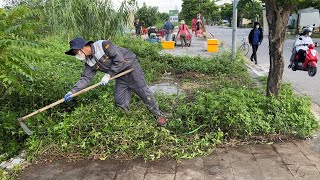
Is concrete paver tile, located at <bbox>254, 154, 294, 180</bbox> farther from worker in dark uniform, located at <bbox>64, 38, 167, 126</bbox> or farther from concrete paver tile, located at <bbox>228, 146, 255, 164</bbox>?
worker in dark uniform, located at <bbox>64, 38, 167, 126</bbox>

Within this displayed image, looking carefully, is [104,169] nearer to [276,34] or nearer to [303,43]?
[276,34]

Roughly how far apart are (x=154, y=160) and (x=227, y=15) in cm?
7501

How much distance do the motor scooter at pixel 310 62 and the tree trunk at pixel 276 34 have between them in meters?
2.07

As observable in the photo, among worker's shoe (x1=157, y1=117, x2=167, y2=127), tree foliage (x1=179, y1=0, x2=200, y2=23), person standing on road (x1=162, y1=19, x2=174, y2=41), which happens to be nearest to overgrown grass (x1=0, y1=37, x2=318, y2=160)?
worker's shoe (x1=157, y1=117, x2=167, y2=127)

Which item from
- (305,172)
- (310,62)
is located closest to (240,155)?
(305,172)

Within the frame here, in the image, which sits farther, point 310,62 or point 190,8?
point 190,8

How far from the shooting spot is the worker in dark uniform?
4715 mm

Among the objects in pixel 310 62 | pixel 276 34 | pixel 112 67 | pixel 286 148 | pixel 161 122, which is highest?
pixel 276 34

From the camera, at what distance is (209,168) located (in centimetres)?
383

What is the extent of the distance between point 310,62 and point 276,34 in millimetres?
2401

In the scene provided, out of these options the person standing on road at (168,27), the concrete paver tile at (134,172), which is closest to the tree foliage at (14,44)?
the concrete paver tile at (134,172)

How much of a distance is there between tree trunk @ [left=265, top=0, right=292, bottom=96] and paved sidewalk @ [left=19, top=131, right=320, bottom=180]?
1468 mm

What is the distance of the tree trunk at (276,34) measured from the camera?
202 inches

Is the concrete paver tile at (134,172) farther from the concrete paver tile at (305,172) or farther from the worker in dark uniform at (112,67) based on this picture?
the concrete paver tile at (305,172)
